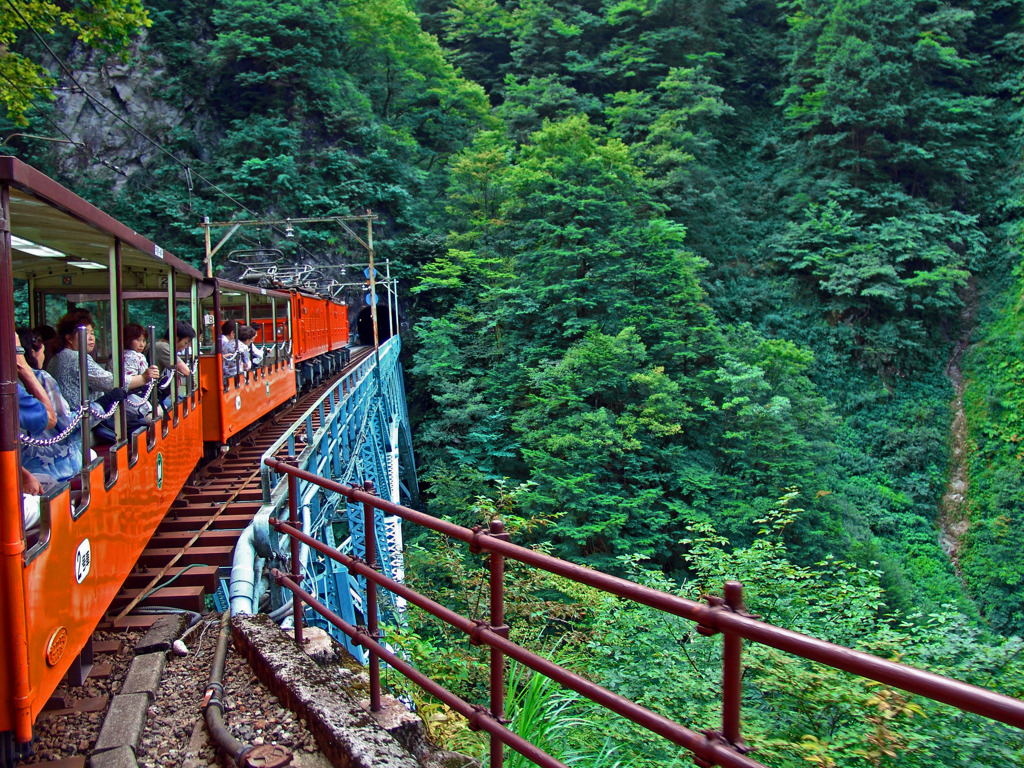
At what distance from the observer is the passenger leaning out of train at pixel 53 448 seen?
2.97 m

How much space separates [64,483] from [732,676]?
2653 millimetres

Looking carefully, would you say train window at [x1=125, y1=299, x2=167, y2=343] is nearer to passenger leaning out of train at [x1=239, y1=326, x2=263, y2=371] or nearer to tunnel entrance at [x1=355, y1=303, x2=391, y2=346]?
passenger leaning out of train at [x1=239, y1=326, x2=263, y2=371]

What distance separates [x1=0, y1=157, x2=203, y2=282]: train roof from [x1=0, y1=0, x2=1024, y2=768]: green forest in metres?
2.84

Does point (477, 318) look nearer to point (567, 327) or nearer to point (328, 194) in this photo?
point (567, 327)

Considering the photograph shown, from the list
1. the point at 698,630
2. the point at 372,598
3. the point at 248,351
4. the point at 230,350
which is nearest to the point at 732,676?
the point at 698,630

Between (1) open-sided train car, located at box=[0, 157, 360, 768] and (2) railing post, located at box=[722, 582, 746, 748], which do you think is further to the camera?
(1) open-sided train car, located at box=[0, 157, 360, 768]

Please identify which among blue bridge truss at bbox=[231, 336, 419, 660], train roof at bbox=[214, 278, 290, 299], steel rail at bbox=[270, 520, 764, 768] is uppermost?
train roof at bbox=[214, 278, 290, 299]

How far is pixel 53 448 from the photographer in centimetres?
313

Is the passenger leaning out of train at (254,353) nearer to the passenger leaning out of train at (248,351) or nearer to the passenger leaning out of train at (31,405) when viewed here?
the passenger leaning out of train at (248,351)

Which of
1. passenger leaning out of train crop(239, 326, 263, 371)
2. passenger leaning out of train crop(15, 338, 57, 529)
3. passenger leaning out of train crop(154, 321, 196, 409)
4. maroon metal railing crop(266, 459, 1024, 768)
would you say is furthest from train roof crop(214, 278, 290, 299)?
maroon metal railing crop(266, 459, 1024, 768)

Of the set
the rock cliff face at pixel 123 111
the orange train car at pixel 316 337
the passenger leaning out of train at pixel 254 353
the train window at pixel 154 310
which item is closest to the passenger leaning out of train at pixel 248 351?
the passenger leaning out of train at pixel 254 353

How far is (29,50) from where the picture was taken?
30.6 metres

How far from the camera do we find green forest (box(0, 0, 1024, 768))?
6840 mm

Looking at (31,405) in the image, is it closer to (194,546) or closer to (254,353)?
(194,546)
